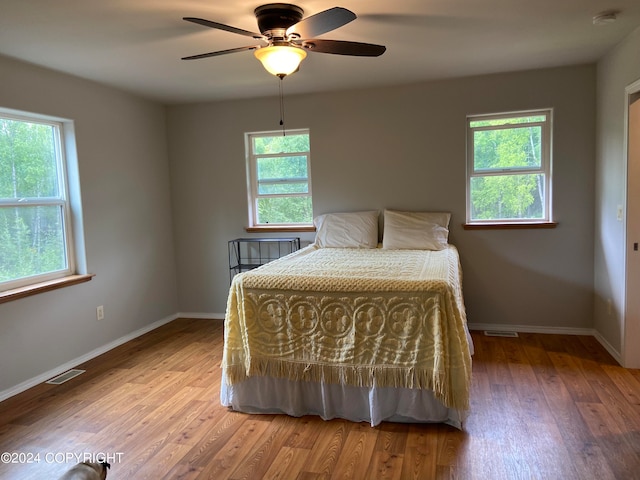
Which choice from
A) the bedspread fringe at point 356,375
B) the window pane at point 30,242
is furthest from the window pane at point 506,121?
the window pane at point 30,242

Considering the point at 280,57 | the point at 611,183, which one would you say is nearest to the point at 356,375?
the point at 280,57

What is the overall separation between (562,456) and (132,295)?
363 centimetres

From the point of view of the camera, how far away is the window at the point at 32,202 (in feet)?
10.0

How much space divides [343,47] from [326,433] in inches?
80.4

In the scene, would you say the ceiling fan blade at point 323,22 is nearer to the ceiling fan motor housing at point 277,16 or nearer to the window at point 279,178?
the ceiling fan motor housing at point 277,16

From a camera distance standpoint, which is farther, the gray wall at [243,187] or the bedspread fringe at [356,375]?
the gray wall at [243,187]

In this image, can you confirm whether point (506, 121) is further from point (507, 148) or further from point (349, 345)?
point (349, 345)

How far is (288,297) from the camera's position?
8.20 feet

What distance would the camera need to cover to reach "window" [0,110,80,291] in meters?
3.06

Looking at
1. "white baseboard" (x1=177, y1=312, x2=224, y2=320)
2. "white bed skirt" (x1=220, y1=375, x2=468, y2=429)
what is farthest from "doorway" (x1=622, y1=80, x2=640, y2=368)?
"white baseboard" (x1=177, y1=312, x2=224, y2=320)

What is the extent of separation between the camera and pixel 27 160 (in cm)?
321

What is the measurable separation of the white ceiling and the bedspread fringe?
1.92 meters

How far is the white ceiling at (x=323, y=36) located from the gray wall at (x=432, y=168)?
9.8 inches

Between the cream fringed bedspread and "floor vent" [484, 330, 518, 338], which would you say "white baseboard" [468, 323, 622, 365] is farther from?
the cream fringed bedspread
